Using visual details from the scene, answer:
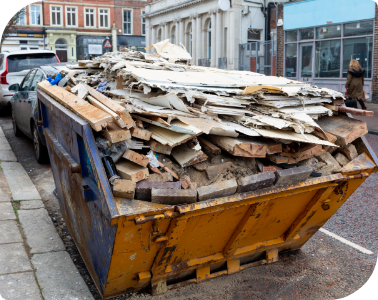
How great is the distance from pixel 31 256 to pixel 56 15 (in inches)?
1965

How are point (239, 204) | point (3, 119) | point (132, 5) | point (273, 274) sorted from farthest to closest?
point (132, 5), point (3, 119), point (273, 274), point (239, 204)

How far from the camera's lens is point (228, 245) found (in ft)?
11.4

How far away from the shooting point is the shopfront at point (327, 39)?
1709 centimetres

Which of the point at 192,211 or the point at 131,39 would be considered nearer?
the point at 192,211

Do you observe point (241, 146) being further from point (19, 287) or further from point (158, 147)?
point (19, 287)

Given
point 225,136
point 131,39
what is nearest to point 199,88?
point 225,136

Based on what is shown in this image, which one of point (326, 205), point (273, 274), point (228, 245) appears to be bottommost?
point (273, 274)

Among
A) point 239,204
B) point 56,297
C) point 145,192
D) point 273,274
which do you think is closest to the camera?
point 145,192

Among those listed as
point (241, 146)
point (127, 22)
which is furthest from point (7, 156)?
point (127, 22)

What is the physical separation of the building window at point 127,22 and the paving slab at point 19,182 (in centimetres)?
4709

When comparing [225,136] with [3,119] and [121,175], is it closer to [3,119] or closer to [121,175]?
[121,175]

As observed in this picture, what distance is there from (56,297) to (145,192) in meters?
1.45

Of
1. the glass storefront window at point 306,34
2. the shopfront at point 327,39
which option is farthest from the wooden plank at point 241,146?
the glass storefront window at point 306,34

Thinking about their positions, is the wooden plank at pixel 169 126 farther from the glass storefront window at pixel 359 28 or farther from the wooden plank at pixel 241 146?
the glass storefront window at pixel 359 28
